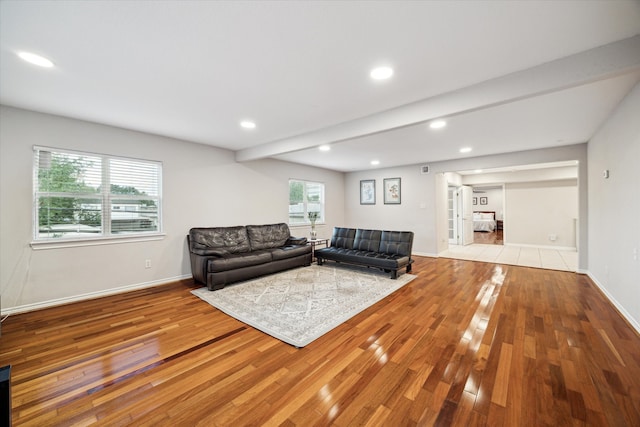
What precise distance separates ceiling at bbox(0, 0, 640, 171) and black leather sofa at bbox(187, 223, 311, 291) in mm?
1948

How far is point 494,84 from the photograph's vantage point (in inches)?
94.2

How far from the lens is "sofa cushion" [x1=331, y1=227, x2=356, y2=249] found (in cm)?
553

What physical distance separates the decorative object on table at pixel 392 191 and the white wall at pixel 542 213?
3935 millimetres

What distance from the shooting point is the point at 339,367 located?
2.01 m

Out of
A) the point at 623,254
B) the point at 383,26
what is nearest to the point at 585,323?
the point at 623,254

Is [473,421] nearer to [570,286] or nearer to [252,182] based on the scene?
[570,286]

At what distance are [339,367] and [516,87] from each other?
2.80 metres

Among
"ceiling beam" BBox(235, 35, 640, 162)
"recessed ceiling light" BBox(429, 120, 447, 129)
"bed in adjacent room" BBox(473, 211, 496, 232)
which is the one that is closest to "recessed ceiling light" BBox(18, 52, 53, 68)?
"ceiling beam" BBox(235, 35, 640, 162)

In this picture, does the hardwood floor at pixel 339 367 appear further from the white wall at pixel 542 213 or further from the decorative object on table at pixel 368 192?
the white wall at pixel 542 213

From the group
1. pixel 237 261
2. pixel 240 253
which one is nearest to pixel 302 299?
pixel 237 261

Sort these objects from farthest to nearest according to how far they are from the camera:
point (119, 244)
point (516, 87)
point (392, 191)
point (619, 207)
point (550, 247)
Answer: point (550, 247)
point (392, 191)
point (119, 244)
point (619, 207)
point (516, 87)

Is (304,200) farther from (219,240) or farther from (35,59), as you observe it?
(35,59)

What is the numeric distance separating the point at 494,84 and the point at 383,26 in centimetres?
136

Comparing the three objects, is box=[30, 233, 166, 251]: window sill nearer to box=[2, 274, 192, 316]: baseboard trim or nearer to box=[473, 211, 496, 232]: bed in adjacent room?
box=[2, 274, 192, 316]: baseboard trim
